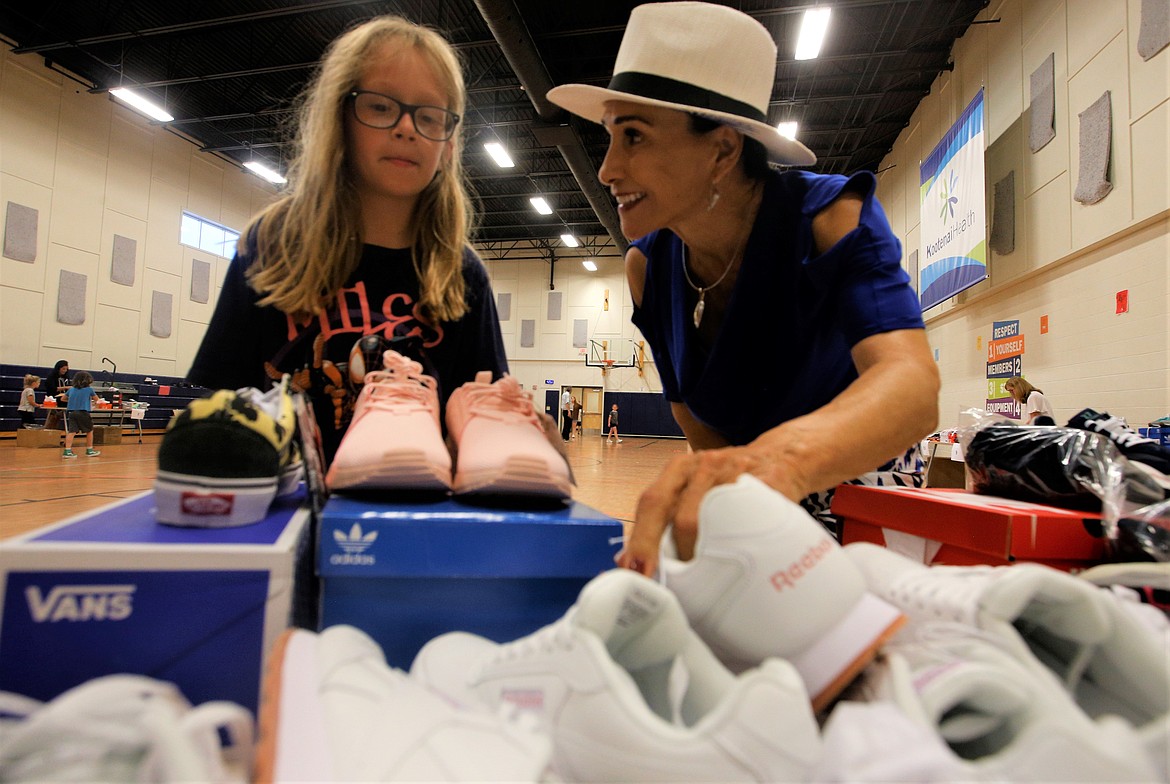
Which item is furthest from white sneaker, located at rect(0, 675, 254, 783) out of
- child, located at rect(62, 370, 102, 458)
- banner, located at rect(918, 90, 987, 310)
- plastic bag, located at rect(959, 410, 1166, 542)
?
child, located at rect(62, 370, 102, 458)

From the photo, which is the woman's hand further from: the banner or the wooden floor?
the banner

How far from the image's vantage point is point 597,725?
390 millimetres

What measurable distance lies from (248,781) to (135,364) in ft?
39.2

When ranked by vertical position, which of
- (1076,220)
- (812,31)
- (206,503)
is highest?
(812,31)

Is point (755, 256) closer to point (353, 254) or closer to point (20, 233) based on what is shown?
point (353, 254)

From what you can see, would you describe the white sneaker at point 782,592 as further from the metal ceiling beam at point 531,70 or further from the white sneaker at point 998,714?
the metal ceiling beam at point 531,70

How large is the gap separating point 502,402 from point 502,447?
0.16 meters

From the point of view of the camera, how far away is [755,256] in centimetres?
107

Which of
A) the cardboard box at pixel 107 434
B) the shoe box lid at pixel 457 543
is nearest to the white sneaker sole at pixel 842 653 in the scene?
the shoe box lid at pixel 457 543

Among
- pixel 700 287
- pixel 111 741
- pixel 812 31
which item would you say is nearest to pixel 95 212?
pixel 812 31

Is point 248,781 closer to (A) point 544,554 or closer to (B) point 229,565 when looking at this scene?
(B) point 229,565

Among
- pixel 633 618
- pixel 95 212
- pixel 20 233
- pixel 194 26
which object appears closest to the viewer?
pixel 633 618

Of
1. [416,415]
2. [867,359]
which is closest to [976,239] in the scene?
[867,359]

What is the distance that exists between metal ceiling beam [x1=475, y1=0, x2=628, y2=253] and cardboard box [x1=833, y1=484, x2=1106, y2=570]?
4.69 meters
